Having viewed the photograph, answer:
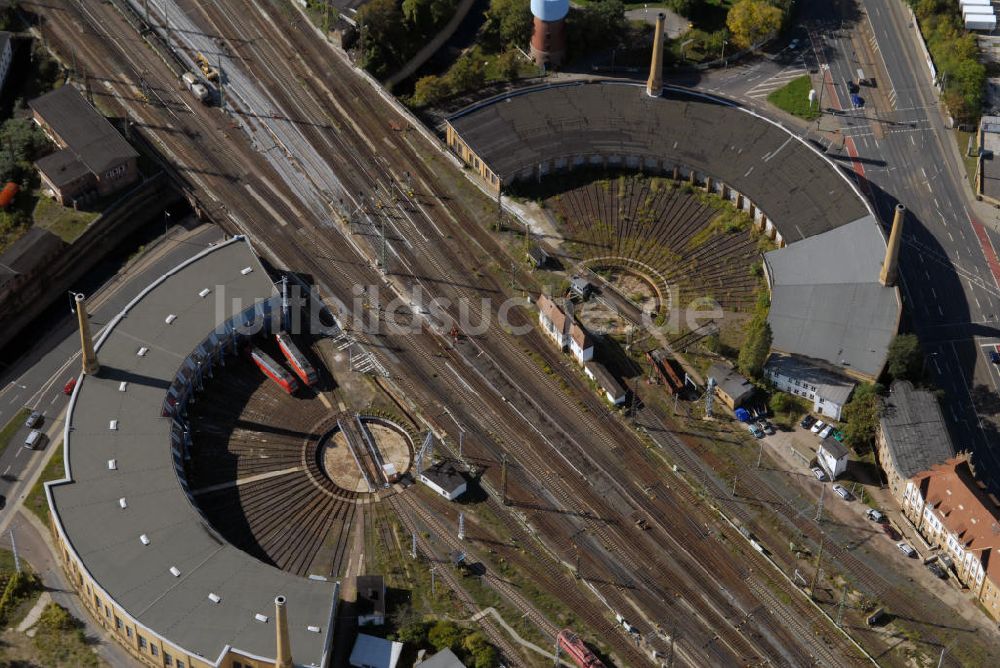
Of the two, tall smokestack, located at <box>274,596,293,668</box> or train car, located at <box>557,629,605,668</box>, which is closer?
tall smokestack, located at <box>274,596,293,668</box>

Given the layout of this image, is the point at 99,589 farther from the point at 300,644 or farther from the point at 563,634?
the point at 563,634

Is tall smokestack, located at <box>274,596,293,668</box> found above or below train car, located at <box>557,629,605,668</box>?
above

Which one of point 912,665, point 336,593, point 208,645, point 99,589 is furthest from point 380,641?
point 912,665

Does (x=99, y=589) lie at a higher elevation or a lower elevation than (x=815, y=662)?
higher

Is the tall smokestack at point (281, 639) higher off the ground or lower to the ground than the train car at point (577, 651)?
higher

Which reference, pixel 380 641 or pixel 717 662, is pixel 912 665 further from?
pixel 380 641
